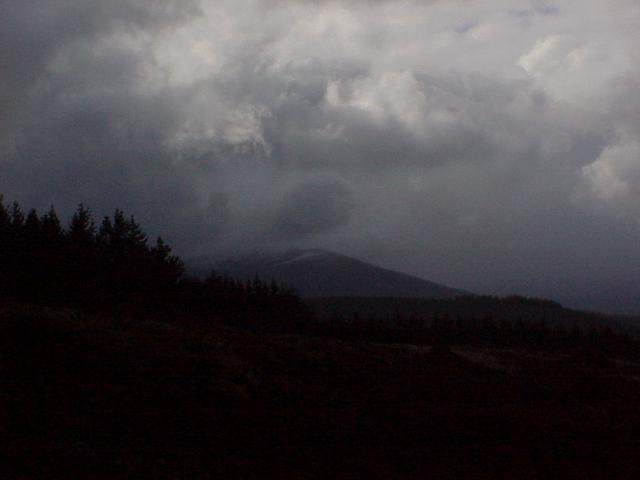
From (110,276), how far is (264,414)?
49223 millimetres

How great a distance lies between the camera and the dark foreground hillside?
44.0 feet

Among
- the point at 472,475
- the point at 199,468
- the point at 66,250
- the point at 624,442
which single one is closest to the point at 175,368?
the point at 199,468

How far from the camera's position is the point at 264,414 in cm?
1745

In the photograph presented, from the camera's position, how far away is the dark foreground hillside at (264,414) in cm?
1340

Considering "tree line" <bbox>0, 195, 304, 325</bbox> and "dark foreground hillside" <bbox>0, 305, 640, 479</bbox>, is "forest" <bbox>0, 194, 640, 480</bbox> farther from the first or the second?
"tree line" <bbox>0, 195, 304, 325</bbox>

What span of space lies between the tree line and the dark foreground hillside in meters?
24.5

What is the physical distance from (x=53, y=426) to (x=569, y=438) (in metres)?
11.6

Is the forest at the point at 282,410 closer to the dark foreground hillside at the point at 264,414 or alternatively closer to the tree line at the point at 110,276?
the dark foreground hillside at the point at 264,414

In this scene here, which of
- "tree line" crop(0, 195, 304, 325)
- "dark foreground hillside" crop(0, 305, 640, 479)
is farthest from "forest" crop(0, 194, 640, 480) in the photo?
"tree line" crop(0, 195, 304, 325)

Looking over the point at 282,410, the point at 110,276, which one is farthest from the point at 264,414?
the point at 110,276

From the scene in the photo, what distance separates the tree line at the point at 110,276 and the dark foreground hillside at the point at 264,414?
24.5 metres

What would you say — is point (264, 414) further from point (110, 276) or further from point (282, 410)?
point (110, 276)

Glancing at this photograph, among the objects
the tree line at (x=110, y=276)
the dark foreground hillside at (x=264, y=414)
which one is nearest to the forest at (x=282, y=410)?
the dark foreground hillside at (x=264, y=414)

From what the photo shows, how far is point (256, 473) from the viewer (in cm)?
1291
